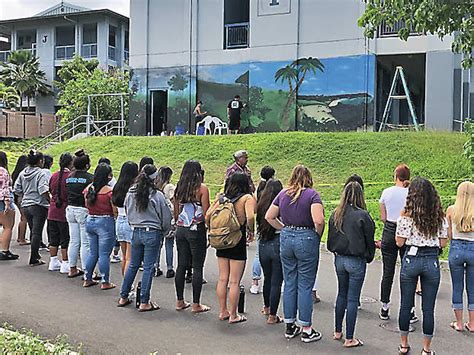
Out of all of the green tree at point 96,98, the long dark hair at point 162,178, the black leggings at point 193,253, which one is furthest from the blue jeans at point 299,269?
the green tree at point 96,98

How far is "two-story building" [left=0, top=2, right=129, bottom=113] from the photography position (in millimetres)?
45094

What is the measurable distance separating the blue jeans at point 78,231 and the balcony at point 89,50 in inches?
1529

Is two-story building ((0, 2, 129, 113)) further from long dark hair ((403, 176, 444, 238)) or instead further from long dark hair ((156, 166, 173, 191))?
long dark hair ((403, 176, 444, 238))

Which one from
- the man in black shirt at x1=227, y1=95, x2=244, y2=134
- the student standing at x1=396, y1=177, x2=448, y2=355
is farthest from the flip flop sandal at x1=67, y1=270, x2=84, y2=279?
the man in black shirt at x1=227, y1=95, x2=244, y2=134

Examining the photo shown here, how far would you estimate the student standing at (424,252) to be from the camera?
5.68 m

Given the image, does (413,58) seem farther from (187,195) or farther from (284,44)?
(187,195)

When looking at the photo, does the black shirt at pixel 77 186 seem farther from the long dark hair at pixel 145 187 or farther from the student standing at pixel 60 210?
the long dark hair at pixel 145 187

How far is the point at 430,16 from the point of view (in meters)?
9.34

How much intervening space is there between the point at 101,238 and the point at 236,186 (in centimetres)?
236

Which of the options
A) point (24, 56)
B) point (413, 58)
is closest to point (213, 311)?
point (413, 58)

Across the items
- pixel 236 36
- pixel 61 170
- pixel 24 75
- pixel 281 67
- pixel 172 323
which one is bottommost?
pixel 172 323

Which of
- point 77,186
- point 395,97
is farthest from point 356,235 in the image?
point 395,97

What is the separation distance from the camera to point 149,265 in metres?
7.16

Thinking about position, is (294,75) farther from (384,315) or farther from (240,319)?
(240,319)
